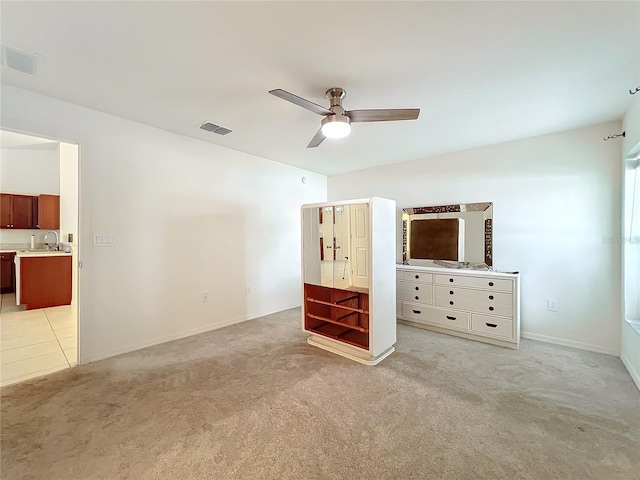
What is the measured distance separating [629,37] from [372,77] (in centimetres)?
153

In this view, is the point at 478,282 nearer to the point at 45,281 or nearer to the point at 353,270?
the point at 353,270

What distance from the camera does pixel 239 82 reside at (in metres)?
2.17

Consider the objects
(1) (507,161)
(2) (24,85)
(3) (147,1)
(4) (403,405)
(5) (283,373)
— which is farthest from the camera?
(1) (507,161)

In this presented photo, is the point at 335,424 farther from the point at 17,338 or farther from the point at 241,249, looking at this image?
the point at 17,338

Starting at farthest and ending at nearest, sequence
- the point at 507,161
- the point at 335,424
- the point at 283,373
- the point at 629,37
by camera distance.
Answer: the point at 507,161, the point at 283,373, the point at 335,424, the point at 629,37

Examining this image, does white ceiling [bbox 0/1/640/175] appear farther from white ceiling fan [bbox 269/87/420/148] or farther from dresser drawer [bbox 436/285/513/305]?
dresser drawer [bbox 436/285/513/305]

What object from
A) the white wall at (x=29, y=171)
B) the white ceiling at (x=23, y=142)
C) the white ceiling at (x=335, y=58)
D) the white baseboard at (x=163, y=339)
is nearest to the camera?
the white ceiling at (x=335, y=58)

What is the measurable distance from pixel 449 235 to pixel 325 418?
297 cm

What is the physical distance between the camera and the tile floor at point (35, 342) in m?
2.56

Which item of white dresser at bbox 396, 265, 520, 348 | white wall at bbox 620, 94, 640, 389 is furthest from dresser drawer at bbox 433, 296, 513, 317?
white wall at bbox 620, 94, 640, 389

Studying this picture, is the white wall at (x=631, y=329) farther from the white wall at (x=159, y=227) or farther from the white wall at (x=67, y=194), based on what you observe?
the white wall at (x=67, y=194)

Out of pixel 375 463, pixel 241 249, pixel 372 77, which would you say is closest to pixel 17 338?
pixel 241 249

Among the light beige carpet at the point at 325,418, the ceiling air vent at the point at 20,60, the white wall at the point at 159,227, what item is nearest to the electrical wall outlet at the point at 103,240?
the white wall at the point at 159,227

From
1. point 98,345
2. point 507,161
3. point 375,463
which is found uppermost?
point 507,161
